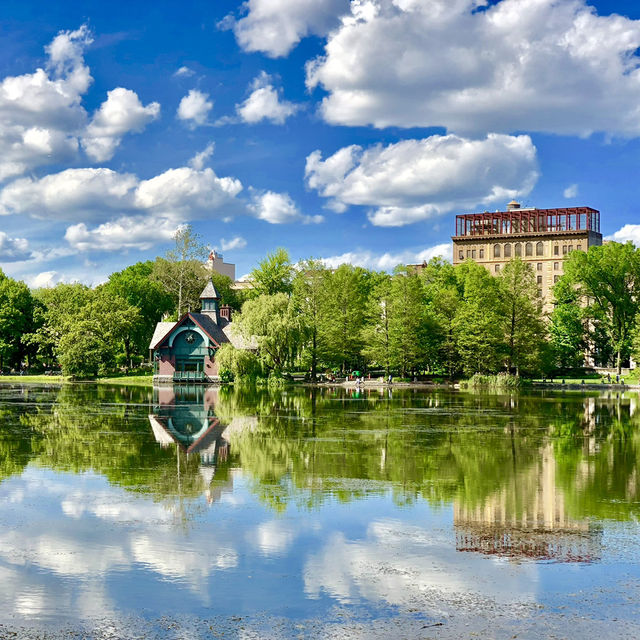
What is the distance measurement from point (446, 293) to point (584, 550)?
240ft

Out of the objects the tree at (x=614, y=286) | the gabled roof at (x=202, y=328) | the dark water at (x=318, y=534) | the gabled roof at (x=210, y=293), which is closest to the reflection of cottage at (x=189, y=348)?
the gabled roof at (x=202, y=328)

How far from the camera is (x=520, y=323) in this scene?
261 ft

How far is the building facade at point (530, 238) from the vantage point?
5719 inches

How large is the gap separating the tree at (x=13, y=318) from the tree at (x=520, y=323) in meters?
54.7

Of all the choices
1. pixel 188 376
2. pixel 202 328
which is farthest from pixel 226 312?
pixel 188 376

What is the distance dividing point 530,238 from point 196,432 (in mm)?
125607

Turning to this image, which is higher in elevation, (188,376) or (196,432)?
(188,376)

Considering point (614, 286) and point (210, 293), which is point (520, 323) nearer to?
point (614, 286)

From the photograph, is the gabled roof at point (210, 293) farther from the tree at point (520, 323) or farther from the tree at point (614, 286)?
the tree at point (614, 286)

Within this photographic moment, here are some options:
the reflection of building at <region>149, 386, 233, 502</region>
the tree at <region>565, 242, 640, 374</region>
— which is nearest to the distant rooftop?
the tree at <region>565, 242, 640, 374</region>

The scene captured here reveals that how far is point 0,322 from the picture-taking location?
90.7m

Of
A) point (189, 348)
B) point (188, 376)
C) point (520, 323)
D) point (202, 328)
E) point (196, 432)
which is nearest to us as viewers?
point (196, 432)

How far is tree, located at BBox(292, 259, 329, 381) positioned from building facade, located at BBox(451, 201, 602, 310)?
2298 inches

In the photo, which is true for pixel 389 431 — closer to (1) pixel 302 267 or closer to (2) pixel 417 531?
(2) pixel 417 531
